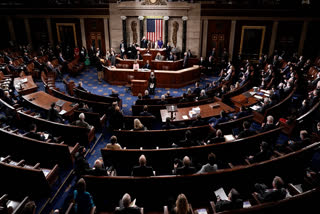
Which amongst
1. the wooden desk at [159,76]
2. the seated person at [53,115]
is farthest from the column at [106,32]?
the seated person at [53,115]

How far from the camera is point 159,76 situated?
11.9 meters

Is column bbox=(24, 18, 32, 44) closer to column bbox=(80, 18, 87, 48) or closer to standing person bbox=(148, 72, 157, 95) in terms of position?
column bbox=(80, 18, 87, 48)

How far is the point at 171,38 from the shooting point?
15461 millimetres

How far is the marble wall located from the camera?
14.5 m

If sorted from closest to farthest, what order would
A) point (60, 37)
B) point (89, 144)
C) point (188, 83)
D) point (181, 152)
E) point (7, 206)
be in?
1. point (7, 206)
2. point (181, 152)
3. point (89, 144)
4. point (188, 83)
5. point (60, 37)


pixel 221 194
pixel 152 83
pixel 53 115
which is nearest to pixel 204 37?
pixel 152 83

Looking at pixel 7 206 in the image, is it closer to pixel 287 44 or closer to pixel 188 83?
pixel 188 83

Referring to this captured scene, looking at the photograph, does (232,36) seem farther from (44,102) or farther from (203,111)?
(44,102)

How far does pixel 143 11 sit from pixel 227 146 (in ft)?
39.9

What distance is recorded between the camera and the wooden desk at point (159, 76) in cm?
1179

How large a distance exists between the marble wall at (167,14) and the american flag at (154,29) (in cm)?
50

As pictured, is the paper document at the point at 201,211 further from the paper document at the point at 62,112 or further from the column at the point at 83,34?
the column at the point at 83,34

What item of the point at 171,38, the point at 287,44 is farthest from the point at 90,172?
the point at 287,44

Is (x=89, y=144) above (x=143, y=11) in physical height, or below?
below
